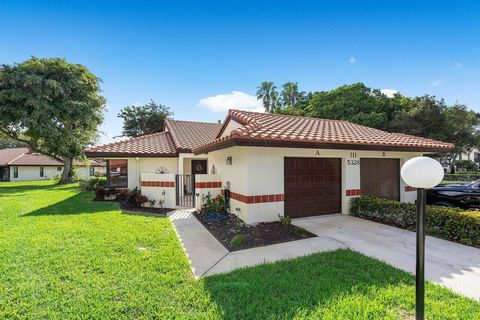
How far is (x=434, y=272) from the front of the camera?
436 cm

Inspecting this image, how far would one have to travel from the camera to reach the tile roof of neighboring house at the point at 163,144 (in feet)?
41.1

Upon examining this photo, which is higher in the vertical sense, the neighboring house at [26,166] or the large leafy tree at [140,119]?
the large leafy tree at [140,119]

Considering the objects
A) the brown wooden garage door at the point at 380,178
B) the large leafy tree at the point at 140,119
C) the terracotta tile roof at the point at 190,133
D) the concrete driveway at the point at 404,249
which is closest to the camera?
the concrete driveway at the point at 404,249

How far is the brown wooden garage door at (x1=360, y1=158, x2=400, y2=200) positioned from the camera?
962 cm

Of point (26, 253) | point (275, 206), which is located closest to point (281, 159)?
point (275, 206)

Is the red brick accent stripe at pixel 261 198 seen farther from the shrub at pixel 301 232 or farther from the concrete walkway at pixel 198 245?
the concrete walkway at pixel 198 245

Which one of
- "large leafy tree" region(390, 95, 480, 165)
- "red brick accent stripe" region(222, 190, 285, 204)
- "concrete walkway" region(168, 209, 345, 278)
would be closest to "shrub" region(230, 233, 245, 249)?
"concrete walkway" region(168, 209, 345, 278)

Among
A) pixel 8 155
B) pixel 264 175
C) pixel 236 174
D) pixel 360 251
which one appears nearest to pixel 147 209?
pixel 236 174

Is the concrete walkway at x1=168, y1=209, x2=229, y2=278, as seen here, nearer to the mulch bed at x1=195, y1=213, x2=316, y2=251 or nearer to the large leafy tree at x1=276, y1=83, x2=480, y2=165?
the mulch bed at x1=195, y1=213, x2=316, y2=251

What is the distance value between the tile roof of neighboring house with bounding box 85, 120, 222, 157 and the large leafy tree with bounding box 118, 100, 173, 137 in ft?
53.8

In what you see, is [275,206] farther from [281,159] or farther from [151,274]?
[151,274]

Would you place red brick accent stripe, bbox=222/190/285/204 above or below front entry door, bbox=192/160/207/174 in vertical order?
below

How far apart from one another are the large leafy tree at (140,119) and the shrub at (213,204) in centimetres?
2645

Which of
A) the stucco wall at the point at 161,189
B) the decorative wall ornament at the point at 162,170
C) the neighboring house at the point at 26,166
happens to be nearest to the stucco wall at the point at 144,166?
the decorative wall ornament at the point at 162,170
